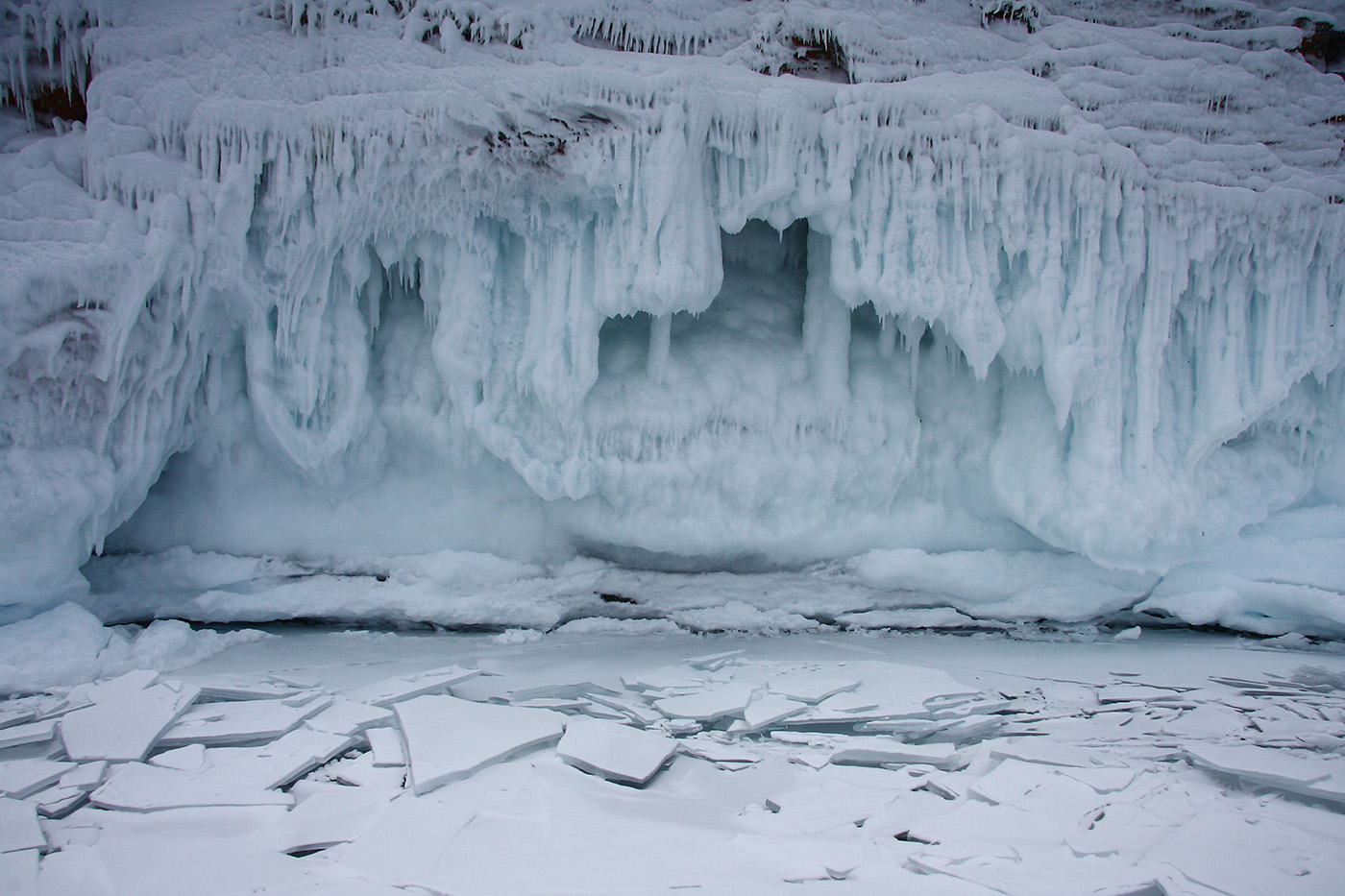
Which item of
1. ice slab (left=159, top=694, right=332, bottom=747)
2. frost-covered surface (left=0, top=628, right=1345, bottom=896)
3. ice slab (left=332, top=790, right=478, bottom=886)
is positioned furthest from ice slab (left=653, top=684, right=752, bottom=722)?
ice slab (left=159, top=694, right=332, bottom=747)

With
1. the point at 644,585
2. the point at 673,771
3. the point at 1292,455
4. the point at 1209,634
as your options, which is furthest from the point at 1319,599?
the point at 673,771

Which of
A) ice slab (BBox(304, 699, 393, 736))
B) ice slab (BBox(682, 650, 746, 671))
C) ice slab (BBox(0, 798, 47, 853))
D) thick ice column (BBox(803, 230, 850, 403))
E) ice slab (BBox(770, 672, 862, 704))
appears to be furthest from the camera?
thick ice column (BBox(803, 230, 850, 403))

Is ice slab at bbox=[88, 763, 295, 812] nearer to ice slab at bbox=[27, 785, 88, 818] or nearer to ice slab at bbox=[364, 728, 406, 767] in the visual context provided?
ice slab at bbox=[27, 785, 88, 818]

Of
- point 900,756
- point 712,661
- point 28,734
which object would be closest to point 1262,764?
point 900,756

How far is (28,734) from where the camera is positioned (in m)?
3.74

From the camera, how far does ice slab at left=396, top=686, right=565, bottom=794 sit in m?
3.45

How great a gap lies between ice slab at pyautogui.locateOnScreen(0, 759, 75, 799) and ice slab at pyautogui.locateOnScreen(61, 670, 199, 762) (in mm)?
109

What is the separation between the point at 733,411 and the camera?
7129 mm

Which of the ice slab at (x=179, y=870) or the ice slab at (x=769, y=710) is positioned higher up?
the ice slab at (x=179, y=870)

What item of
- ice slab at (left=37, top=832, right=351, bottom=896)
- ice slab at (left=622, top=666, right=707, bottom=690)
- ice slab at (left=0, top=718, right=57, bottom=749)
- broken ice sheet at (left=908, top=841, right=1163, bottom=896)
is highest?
broken ice sheet at (left=908, top=841, right=1163, bottom=896)

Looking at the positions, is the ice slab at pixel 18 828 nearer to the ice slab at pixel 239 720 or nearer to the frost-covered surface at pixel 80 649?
the ice slab at pixel 239 720

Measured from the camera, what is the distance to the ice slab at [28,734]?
12.1 ft

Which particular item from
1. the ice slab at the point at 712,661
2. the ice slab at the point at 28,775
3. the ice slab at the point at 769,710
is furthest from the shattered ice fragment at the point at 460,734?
the ice slab at the point at 712,661

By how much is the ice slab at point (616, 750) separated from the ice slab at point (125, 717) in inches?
78.1
